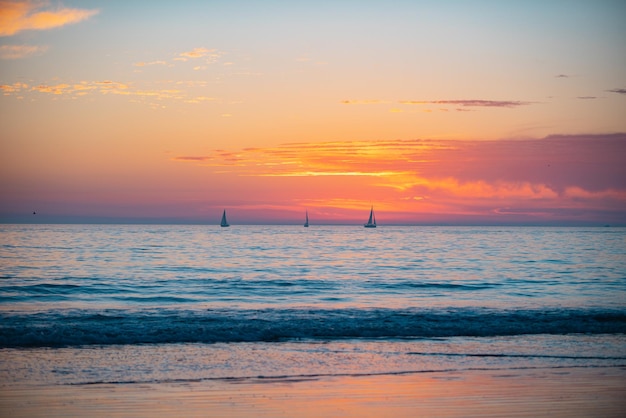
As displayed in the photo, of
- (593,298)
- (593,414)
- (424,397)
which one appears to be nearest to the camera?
(593,414)

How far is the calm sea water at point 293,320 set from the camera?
13781 millimetres

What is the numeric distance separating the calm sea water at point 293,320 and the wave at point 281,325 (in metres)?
0.06

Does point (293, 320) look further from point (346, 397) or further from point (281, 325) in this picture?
point (346, 397)

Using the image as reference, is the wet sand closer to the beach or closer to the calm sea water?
the beach

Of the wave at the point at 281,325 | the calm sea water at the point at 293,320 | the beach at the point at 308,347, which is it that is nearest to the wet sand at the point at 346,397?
the beach at the point at 308,347

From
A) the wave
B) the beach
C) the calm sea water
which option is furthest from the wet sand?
the wave

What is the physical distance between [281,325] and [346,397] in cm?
928

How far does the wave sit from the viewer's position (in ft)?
57.7

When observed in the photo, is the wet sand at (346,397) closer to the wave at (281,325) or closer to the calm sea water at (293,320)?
the calm sea water at (293,320)

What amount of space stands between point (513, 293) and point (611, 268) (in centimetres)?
1814

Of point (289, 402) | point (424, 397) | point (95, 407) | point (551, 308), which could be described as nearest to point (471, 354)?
point (424, 397)

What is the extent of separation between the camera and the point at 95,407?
404 inches

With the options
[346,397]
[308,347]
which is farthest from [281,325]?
[346,397]

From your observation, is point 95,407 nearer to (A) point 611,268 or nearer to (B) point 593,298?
(B) point 593,298
